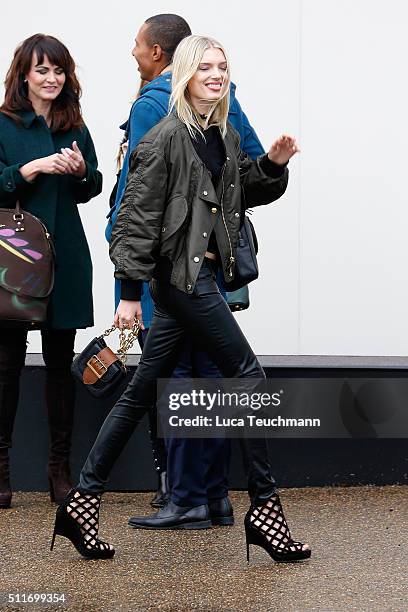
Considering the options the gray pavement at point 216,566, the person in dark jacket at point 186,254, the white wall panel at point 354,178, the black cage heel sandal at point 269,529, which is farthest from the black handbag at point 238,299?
the white wall panel at point 354,178

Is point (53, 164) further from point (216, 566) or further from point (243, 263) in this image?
point (216, 566)

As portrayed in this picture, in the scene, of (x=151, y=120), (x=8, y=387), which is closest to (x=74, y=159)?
(x=151, y=120)

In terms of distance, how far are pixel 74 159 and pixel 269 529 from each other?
1633 millimetres

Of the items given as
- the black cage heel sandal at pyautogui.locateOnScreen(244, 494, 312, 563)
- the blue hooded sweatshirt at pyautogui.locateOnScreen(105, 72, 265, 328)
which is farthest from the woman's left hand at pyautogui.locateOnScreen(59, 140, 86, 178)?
the black cage heel sandal at pyautogui.locateOnScreen(244, 494, 312, 563)

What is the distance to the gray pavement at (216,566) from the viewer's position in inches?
162

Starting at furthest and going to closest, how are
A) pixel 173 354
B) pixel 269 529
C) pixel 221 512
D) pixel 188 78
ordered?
1. pixel 221 512
2. pixel 173 354
3. pixel 188 78
4. pixel 269 529

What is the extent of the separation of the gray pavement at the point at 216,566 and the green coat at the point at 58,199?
30.9 inches

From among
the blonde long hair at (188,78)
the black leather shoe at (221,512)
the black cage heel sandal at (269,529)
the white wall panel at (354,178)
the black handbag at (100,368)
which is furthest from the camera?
the white wall panel at (354,178)

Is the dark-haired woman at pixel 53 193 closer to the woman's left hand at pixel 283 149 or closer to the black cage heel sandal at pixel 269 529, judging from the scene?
the woman's left hand at pixel 283 149

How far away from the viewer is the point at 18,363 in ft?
18.0

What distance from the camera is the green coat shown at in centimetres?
543

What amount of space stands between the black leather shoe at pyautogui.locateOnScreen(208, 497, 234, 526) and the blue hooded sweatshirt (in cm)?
69

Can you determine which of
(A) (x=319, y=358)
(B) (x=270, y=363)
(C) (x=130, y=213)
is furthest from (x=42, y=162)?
(A) (x=319, y=358)

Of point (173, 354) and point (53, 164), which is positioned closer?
point (173, 354)
